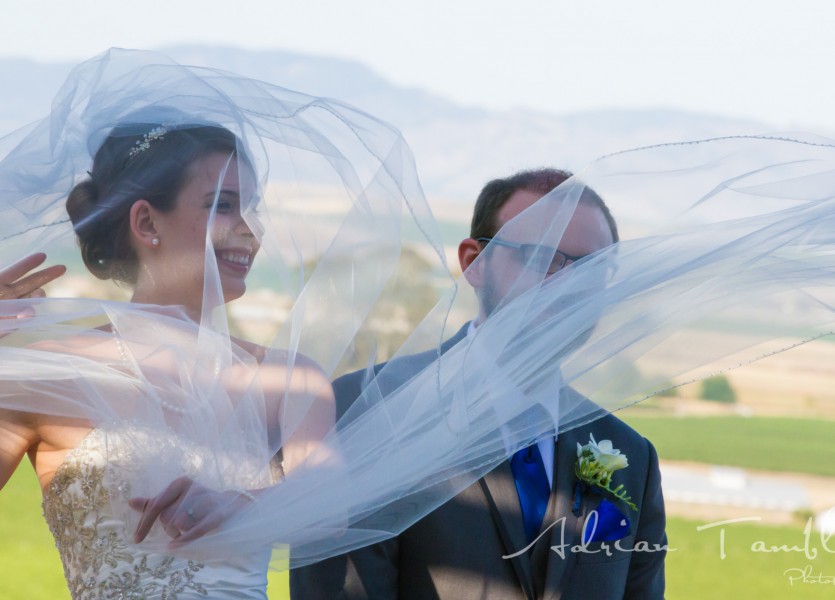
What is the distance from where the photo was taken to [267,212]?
2525 mm

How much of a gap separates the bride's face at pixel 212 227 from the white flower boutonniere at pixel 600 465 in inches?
35.1

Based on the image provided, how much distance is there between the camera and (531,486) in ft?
8.68

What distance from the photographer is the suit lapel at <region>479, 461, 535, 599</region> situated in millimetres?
2543

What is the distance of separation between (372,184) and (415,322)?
0.32 meters

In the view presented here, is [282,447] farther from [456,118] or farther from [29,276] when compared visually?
[456,118]

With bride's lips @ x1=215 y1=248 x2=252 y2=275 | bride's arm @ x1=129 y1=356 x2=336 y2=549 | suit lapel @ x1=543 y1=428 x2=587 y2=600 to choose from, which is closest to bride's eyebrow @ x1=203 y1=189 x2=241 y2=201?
bride's lips @ x1=215 y1=248 x2=252 y2=275

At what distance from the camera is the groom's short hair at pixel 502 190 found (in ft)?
9.05

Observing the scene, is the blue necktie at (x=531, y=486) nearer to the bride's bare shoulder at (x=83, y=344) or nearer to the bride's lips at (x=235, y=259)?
the bride's lips at (x=235, y=259)

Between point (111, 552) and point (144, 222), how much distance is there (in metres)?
0.77

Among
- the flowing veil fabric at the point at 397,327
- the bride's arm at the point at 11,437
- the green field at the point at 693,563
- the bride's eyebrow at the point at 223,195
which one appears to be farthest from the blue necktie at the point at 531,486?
the green field at the point at 693,563

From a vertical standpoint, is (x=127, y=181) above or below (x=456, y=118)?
above

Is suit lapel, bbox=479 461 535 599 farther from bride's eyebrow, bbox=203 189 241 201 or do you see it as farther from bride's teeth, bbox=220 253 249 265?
bride's eyebrow, bbox=203 189 241 201

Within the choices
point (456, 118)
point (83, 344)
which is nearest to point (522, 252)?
point (83, 344)

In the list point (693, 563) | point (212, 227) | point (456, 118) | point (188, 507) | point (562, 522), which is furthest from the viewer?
point (456, 118)
